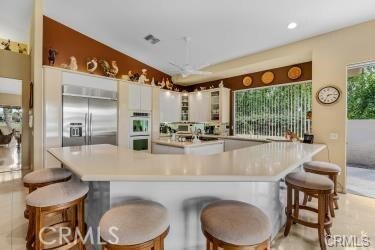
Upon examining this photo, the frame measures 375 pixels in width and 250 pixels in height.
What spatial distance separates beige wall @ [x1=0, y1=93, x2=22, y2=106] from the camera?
5.52 m

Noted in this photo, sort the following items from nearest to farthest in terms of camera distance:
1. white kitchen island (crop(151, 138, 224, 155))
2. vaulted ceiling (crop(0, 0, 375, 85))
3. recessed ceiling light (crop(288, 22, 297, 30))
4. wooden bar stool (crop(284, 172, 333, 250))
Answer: wooden bar stool (crop(284, 172, 333, 250))
vaulted ceiling (crop(0, 0, 375, 85))
recessed ceiling light (crop(288, 22, 297, 30))
white kitchen island (crop(151, 138, 224, 155))

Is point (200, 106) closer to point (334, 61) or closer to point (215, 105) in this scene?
point (215, 105)

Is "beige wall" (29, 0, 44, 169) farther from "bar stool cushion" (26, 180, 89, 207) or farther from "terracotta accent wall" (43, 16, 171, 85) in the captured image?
"bar stool cushion" (26, 180, 89, 207)

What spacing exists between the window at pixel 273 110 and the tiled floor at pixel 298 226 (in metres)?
1.90

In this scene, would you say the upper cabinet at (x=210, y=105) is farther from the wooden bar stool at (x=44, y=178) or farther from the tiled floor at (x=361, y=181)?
the wooden bar stool at (x=44, y=178)

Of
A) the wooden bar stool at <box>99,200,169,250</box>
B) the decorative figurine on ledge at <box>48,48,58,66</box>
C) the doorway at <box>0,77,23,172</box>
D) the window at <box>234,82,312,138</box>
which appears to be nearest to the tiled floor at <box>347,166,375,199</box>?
the window at <box>234,82,312,138</box>

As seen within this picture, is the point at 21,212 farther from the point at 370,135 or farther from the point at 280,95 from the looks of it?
the point at 370,135

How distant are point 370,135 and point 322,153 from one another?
3.56m

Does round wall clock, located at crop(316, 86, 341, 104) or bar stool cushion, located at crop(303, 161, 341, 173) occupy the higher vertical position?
round wall clock, located at crop(316, 86, 341, 104)

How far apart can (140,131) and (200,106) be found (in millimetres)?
2192

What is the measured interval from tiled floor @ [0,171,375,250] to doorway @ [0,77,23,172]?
8.36 ft

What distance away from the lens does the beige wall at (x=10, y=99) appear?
5523 millimetres

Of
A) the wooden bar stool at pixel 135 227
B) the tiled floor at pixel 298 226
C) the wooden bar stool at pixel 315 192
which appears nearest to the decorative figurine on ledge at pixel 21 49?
the tiled floor at pixel 298 226

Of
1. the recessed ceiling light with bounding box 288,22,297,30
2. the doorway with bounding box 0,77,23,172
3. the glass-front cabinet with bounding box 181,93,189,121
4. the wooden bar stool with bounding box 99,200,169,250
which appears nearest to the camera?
the wooden bar stool with bounding box 99,200,169,250
